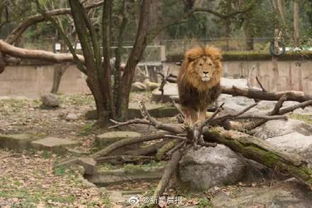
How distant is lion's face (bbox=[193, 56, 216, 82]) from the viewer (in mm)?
7562

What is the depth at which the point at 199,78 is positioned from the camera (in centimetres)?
761

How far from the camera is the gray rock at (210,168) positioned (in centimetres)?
756

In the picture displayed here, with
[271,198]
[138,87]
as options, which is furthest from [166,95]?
[271,198]

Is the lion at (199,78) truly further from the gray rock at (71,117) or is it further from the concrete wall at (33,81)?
the concrete wall at (33,81)

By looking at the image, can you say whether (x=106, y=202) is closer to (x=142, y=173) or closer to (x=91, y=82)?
(x=142, y=173)

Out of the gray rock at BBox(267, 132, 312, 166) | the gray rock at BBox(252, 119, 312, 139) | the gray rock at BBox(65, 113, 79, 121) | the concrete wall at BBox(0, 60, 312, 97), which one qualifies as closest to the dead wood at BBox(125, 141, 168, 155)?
the gray rock at BBox(252, 119, 312, 139)

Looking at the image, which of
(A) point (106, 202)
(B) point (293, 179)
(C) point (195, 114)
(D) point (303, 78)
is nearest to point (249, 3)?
(C) point (195, 114)

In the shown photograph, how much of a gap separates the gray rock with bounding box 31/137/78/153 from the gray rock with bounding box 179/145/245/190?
2506mm

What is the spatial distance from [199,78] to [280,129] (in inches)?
73.1

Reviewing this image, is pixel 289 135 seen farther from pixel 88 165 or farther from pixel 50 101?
pixel 50 101

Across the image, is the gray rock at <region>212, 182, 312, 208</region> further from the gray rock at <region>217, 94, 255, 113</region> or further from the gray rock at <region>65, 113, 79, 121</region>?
the gray rock at <region>65, 113, 79, 121</region>

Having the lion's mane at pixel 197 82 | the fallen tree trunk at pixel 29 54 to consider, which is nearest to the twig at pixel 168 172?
the lion's mane at pixel 197 82

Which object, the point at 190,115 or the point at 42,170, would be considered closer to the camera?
the point at 190,115

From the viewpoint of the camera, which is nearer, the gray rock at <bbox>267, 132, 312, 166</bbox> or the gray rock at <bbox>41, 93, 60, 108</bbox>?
the gray rock at <bbox>267, 132, 312, 166</bbox>
